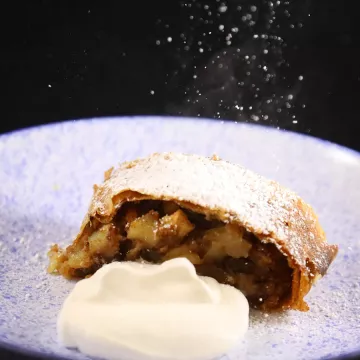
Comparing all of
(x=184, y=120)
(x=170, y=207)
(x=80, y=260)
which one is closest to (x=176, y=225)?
(x=170, y=207)

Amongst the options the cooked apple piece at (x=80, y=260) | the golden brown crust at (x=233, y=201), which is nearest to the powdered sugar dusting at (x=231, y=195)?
the golden brown crust at (x=233, y=201)

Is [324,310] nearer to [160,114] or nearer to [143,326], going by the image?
[143,326]

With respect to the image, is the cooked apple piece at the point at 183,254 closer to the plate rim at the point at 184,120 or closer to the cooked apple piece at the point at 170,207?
the cooked apple piece at the point at 170,207

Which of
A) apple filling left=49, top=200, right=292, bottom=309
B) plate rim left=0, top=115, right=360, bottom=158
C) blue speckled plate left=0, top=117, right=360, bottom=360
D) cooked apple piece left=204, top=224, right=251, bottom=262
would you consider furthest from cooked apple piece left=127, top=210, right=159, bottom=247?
plate rim left=0, top=115, right=360, bottom=158

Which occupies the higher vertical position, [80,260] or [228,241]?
[228,241]

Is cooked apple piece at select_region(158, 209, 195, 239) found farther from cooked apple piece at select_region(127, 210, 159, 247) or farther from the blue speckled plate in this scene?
the blue speckled plate

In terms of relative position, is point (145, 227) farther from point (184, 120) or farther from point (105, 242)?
point (184, 120)
